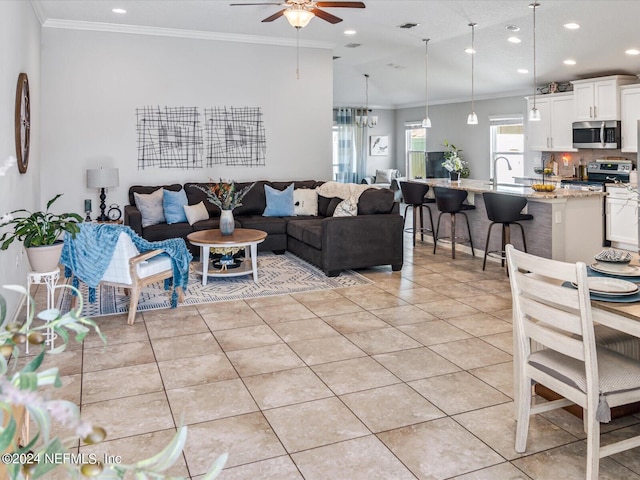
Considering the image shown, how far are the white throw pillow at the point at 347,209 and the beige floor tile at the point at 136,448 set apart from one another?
13.2 ft

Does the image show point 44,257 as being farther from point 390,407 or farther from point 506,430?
A: point 506,430

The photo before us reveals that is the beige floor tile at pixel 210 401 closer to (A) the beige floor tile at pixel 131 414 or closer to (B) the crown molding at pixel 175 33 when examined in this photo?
(A) the beige floor tile at pixel 131 414

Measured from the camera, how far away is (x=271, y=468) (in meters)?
2.41

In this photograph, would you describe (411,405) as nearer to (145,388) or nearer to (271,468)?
(271,468)

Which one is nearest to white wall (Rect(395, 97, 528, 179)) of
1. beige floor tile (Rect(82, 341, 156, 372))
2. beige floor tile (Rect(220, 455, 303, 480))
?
beige floor tile (Rect(82, 341, 156, 372))

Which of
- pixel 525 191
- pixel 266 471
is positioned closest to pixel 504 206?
pixel 525 191

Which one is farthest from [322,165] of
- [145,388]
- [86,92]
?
[145,388]

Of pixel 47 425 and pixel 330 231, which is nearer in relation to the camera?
pixel 47 425

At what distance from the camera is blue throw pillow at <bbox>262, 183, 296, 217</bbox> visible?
→ 7527 mm

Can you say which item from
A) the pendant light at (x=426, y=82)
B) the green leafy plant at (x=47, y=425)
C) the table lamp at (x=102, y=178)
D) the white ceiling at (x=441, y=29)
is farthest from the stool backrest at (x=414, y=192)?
the green leafy plant at (x=47, y=425)

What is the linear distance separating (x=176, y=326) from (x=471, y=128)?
8621mm

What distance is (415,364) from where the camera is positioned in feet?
11.8

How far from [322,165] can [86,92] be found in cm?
345

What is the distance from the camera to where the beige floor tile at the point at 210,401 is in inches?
115
